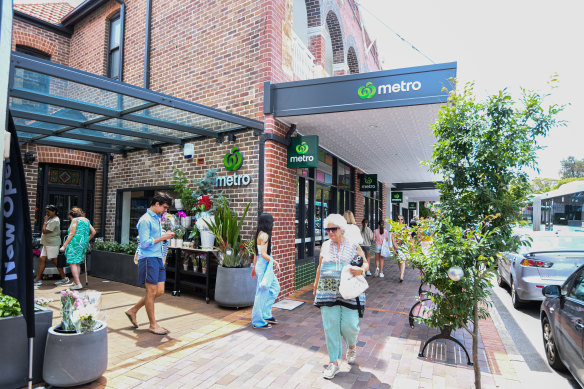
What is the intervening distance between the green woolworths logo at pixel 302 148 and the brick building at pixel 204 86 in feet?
0.98

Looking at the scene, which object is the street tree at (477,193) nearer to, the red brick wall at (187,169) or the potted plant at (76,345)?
the potted plant at (76,345)

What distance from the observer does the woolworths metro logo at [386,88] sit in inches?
217

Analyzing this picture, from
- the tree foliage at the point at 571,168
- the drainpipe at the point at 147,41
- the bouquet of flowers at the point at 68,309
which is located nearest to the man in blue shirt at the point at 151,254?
the bouquet of flowers at the point at 68,309

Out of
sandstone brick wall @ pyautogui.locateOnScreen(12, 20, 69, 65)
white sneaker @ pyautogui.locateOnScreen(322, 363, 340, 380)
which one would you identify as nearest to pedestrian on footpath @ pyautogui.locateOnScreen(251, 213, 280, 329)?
white sneaker @ pyautogui.locateOnScreen(322, 363, 340, 380)

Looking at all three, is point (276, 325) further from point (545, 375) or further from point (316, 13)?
point (316, 13)

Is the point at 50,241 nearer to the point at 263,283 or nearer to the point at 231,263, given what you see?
the point at 231,263

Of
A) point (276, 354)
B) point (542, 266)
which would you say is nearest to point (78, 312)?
point (276, 354)

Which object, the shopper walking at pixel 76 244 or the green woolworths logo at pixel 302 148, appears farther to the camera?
the shopper walking at pixel 76 244

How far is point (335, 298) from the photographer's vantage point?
143 inches

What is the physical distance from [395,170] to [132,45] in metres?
9.39

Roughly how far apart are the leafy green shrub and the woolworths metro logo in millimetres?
5181

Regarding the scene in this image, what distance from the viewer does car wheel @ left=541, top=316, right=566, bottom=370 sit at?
3.89 m

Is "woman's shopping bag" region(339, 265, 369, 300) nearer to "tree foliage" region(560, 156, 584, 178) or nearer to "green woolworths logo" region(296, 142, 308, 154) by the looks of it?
"green woolworths logo" region(296, 142, 308, 154)

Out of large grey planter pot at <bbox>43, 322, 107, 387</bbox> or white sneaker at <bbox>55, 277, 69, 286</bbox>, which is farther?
white sneaker at <bbox>55, 277, 69, 286</bbox>
